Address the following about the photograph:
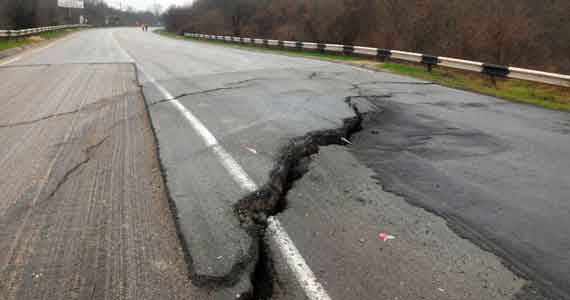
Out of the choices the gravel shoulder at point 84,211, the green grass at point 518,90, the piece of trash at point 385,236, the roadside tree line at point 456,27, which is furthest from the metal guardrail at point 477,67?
the gravel shoulder at point 84,211

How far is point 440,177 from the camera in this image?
3.93 metres

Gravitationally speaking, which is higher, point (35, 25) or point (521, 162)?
point (35, 25)

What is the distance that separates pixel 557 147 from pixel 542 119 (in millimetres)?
1895

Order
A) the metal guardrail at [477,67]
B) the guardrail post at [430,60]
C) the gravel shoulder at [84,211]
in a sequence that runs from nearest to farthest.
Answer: the gravel shoulder at [84,211] < the metal guardrail at [477,67] < the guardrail post at [430,60]

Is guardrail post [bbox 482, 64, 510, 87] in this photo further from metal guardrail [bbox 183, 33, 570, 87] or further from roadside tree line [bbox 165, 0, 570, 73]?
roadside tree line [bbox 165, 0, 570, 73]

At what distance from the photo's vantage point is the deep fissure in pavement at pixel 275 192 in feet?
7.95

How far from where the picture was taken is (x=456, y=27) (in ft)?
62.4

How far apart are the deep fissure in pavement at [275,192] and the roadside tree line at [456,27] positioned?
14679 mm

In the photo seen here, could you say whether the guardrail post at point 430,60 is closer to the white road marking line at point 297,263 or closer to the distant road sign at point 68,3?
the white road marking line at point 297,263

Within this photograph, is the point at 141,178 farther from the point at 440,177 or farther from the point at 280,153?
the point at 440,177

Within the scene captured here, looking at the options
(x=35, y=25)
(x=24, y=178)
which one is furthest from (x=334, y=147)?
(x=35, y=25)

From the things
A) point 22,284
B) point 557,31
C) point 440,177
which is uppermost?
point 557,31

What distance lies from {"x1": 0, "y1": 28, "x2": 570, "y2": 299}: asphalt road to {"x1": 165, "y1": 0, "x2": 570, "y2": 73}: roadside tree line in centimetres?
1207

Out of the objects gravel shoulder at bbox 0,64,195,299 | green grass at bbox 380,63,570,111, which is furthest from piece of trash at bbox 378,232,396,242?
green grass at bbox 380,63,570,111
